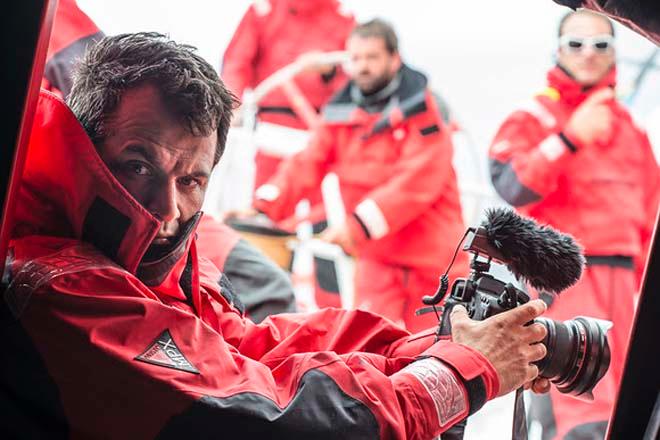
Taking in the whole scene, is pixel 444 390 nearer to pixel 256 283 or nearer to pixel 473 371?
pixel 473 371

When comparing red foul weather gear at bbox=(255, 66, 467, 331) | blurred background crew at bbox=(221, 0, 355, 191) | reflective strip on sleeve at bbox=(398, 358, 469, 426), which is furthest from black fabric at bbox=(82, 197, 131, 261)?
blurred background crew at bbox=(221, 0, 355, 191)

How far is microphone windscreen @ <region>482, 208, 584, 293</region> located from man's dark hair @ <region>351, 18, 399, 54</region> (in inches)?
84.0

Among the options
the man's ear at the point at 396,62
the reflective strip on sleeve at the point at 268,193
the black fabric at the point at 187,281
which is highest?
the man's ear at the point at 396,62

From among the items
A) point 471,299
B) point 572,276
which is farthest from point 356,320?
point 572,276

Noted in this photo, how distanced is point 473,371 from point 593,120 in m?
1.67

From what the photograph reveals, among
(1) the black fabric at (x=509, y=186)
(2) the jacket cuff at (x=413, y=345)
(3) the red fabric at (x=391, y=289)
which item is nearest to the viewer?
(2) the jacket cuff at (x=413, y=345)

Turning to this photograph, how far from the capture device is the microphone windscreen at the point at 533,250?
1.23 meters

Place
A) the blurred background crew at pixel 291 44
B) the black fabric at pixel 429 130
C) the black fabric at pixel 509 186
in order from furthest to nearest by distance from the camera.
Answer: the blurred background crew at pixel 291 44 < the black fabric at pixel 429 130 < the black fabric at pixel 509 186

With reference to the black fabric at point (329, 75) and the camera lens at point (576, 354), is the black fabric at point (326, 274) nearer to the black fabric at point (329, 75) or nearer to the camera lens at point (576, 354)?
the black fabric at point (329, 75)

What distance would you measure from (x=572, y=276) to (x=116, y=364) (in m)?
0.61

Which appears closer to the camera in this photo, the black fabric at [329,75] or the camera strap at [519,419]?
the camera strap at [519,419]

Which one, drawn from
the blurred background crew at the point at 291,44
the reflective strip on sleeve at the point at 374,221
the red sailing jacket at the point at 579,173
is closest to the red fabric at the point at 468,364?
the red sailing jacket at the point at 579,173

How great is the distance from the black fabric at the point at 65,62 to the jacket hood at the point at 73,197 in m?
0.23

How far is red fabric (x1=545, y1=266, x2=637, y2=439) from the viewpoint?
1.38 meters
